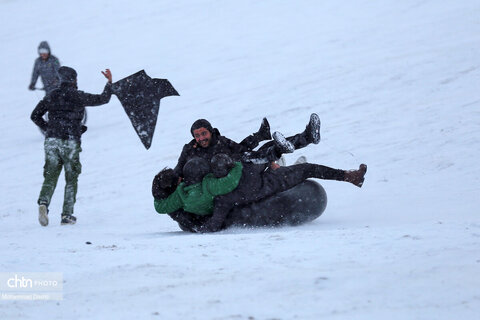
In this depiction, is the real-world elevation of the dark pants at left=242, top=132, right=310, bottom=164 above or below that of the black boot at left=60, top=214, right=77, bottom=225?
above

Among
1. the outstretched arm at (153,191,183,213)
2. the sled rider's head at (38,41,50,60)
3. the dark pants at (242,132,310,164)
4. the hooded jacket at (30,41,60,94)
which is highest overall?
the sled rider's head at (38,41,50,60)

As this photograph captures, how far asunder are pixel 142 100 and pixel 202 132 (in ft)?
4.57

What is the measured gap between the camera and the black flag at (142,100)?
7.32 metres

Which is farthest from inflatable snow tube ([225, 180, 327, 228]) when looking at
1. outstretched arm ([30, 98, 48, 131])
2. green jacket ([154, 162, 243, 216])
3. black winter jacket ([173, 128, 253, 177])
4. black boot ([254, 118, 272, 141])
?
outstretched arm ([30, 98, 48, 131])

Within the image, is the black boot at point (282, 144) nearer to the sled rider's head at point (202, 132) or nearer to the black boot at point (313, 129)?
the black boot at point (313, 129)

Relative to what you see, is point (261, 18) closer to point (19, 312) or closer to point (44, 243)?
point (44, 243)

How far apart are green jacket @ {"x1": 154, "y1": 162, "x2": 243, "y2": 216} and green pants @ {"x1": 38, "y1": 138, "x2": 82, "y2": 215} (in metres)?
1.73

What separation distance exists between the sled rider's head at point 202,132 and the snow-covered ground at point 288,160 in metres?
1.00

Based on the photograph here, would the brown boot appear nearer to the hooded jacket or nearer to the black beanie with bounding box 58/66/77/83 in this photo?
the black beanie with bounding box 58/66/77/83

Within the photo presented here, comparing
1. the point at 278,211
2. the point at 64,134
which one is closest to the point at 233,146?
the point at 278,211

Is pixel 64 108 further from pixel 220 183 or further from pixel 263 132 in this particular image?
pixel 220 183

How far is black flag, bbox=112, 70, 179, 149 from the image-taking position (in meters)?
7.32

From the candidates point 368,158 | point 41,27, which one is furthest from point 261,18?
point 368,158

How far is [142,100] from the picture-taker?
736 centimetres
